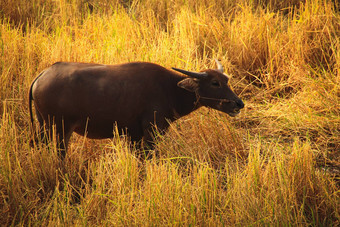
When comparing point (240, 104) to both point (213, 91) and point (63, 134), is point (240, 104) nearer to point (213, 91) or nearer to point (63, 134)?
point (213, 91)

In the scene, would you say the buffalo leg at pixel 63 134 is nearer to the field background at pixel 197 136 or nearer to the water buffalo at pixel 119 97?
the water buffalo at pixel 119 97

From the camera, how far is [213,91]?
459 cm

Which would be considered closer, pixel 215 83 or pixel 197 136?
pixel 215 83

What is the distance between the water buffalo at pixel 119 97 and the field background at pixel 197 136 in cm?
20

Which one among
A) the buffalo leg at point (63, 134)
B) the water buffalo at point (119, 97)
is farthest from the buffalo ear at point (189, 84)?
the buffalo leg at point (63, 134)

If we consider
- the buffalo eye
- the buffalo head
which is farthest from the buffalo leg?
the buffalo eye

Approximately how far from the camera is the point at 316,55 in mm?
6102

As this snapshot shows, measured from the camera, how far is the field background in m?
3.52

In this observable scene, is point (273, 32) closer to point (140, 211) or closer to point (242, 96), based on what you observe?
point (242, 96)

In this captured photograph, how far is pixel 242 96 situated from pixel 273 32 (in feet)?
3.63

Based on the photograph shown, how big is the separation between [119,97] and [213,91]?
3.02 feet

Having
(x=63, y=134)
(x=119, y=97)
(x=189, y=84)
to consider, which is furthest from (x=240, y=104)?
(x=63, y=134)

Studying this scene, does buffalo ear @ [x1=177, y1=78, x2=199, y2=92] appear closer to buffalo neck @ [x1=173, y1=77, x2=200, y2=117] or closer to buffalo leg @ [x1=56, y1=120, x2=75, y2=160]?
buffalo neck @ [x1=173, y1=77, x2=200, y2=117]

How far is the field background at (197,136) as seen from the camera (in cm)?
352
